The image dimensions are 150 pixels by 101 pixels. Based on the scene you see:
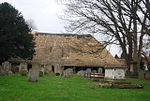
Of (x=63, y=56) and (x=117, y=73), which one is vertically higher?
(x=63, y=56)

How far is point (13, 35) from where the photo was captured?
28.3 m

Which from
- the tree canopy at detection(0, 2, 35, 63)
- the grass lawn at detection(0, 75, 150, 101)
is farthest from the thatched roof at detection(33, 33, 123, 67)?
the grass lawn at detection(0, 75, 150, 101)

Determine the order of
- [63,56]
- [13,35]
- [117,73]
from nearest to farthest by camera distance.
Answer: [117,73] < [13,35] < [63,56]

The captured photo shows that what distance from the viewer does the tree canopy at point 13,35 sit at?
27.7 m

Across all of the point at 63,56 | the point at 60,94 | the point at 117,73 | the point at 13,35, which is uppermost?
the point at 13,35

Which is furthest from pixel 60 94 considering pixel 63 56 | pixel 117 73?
pixel 63 56

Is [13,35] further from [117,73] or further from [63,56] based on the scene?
[117,73]

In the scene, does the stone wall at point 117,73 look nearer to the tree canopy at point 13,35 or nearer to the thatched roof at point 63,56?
the thatched roof at point 63,56

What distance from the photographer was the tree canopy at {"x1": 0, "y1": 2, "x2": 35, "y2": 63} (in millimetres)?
27672

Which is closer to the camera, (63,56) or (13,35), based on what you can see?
(13,35)

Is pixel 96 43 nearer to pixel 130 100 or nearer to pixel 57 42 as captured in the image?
pixel 130 100

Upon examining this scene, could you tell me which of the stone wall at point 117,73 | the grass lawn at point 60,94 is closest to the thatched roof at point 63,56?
the stone wall at point 117,73

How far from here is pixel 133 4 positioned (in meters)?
13.9

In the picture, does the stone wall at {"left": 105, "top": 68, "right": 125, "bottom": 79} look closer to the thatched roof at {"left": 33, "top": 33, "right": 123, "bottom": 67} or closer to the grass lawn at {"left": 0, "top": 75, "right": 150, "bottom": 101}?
the grass lawn at {"left": 0, "top": 75, "right": 150, "bottom": 101}
